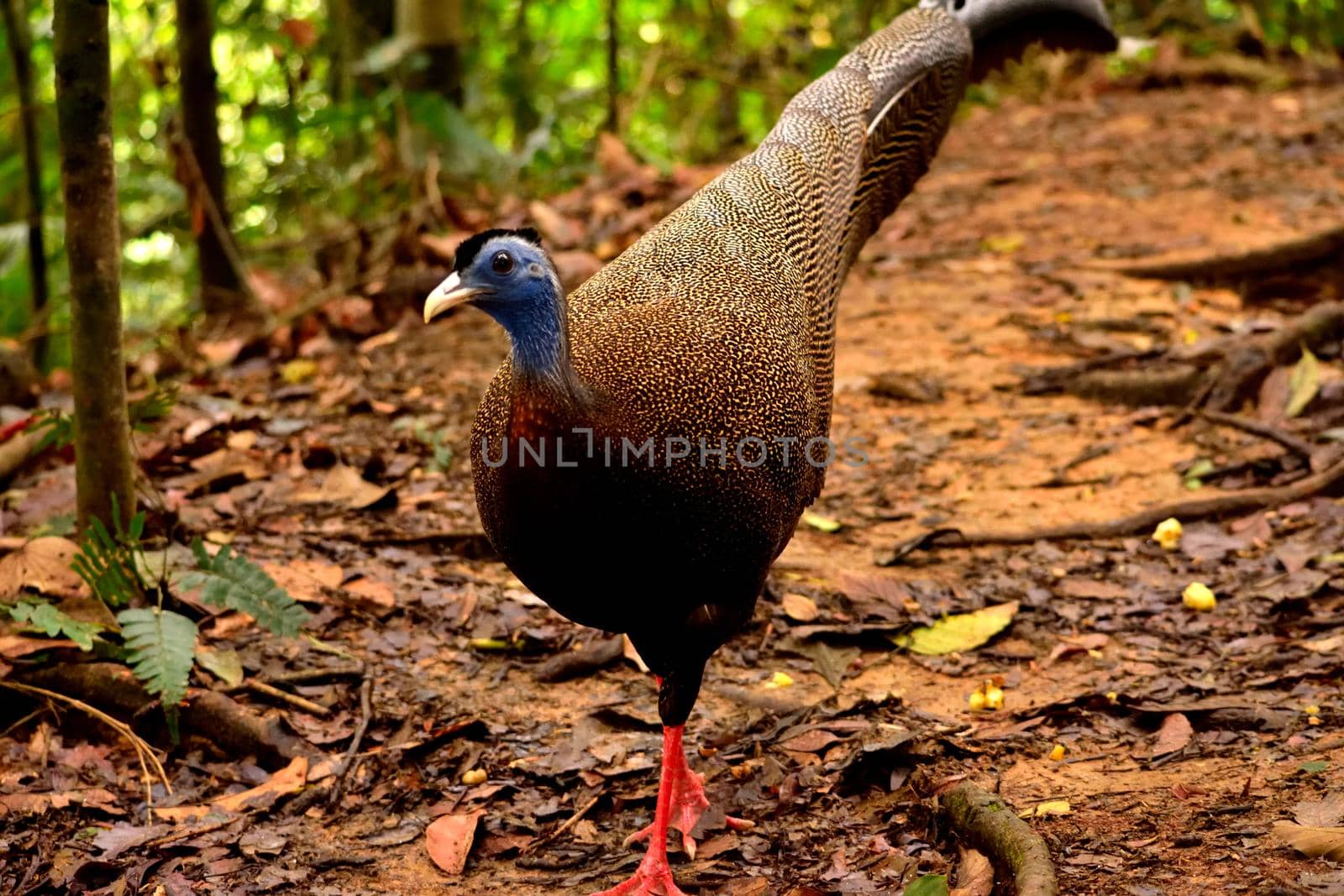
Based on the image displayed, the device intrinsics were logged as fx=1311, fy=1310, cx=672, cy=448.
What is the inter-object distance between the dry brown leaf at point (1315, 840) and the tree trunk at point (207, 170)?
502cm

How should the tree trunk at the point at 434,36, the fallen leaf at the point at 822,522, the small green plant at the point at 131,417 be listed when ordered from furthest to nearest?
the tree trunk at the point at 434,36 → the fallen leaf at the point at 822,522 → the small green plant at the point at 131,417

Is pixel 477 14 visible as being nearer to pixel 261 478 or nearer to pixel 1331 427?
pixel 261 478

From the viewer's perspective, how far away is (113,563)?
142 inches

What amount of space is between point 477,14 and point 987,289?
19.2ft

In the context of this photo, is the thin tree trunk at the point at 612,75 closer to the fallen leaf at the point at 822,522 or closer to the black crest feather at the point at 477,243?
the fallen leaf at the point at 822,522

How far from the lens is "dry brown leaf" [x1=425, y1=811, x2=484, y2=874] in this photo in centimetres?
316

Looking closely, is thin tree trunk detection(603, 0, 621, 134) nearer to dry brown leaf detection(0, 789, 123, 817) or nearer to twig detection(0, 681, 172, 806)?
twig detection(0, 681, 172, 806)

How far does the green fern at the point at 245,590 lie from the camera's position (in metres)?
3.59

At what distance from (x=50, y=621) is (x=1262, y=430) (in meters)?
4.28

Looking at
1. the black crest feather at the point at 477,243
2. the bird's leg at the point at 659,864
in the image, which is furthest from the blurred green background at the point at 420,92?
the bird's leg at the point at 659,864

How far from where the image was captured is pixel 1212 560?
4469 mm

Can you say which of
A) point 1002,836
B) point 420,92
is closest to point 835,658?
point 1002,836

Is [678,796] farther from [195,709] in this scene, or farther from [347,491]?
[347,491]

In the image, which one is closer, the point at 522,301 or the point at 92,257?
the point at 522,301
